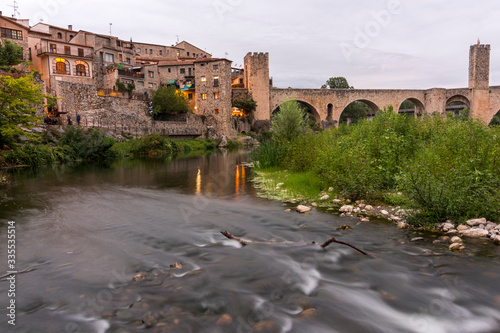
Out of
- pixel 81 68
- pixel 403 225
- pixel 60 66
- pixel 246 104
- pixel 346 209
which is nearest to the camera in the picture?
pixel 403 225

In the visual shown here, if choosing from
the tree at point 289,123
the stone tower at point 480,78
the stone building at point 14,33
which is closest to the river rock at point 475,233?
the tree at point 289,123

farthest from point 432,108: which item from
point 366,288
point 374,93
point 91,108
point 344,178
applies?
point 366,288

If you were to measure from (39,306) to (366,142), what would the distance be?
26.1ft

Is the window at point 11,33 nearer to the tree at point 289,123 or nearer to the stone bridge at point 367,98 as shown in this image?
the stone bridge at point 367,98

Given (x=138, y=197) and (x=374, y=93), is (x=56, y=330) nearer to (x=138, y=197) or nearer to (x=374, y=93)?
(x=138, y=197)

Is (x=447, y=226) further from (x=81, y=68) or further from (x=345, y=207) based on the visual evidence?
(x=81, y=68)

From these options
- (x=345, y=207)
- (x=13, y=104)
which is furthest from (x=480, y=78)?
(x=13, y=104)

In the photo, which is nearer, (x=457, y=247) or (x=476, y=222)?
(x=457, y=247)

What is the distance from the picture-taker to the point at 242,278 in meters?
4.43

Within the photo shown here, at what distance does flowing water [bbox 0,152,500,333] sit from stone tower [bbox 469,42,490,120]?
187 ft

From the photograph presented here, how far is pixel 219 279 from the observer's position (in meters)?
4.41

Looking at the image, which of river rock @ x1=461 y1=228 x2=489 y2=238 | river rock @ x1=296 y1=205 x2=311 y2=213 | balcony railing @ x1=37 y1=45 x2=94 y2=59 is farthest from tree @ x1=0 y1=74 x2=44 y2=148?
balcony railing @ x1=37 y1=45 x2=94 y2=59

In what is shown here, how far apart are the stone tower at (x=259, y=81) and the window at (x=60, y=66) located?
80.7 feet

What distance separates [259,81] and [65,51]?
2587cm
